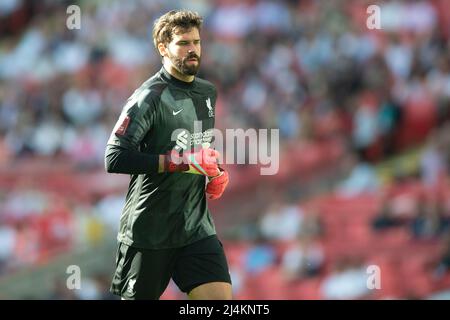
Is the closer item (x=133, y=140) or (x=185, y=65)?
(x=133, y=140)

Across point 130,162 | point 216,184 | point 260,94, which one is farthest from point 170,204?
point 260,94

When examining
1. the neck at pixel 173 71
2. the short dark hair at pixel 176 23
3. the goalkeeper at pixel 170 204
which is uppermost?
the short dark hair at pixel 176 23

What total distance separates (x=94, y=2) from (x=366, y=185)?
16.6 feet

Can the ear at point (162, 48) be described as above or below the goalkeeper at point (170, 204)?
above

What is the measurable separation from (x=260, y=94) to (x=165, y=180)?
665cm

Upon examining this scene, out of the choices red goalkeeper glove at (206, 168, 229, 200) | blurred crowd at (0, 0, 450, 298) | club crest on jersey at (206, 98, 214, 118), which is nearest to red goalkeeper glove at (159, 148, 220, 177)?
red goalkeeper glove at (206, 168, 229, 200)

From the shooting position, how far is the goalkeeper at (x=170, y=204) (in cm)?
495

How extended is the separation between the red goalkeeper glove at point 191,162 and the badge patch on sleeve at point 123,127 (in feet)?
0.72

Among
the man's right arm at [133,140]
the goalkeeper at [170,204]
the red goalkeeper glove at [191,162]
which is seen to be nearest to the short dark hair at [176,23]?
the goalkeeper at [170,204]

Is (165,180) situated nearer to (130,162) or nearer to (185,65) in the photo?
(130,162)

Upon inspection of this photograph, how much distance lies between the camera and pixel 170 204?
5.00 m

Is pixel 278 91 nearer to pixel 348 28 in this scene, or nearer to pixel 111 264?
pixel 348 28

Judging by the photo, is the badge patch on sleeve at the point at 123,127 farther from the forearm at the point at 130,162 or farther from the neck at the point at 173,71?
the neck at the point at 173,71
